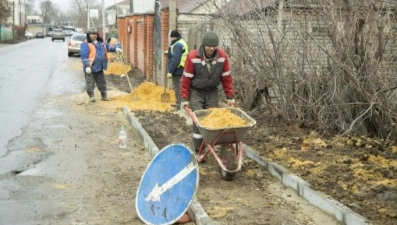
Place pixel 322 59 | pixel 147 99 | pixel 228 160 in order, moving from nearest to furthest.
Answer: pixel 228 160 → pixel 322 59 → pixel 147 99

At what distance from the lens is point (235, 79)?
435 inches

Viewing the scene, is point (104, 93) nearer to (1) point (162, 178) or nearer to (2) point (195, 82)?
(2) point (195, 82)

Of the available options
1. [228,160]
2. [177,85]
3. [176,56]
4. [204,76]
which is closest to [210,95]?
[204,76]

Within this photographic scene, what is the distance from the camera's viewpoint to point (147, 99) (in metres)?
14.3

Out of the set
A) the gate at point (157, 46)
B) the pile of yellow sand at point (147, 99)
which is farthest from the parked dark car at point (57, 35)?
the pile of yellow sand at point (147, 99)

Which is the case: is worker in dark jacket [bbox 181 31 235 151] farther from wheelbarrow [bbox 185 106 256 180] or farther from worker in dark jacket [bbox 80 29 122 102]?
worker in dark jacket [bbox 80 29 122 102]

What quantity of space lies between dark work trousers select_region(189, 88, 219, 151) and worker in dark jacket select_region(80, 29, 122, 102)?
6.50m

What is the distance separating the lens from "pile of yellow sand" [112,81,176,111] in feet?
42.0

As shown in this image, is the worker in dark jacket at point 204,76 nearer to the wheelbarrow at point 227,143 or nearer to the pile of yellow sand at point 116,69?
the wheelbarrow at point 227,143

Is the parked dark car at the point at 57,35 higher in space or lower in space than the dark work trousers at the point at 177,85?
higher

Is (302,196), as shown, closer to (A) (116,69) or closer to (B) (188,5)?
(B) (188,5)

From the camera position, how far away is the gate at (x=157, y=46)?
54.2ft

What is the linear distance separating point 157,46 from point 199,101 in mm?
9507

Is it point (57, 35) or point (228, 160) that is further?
point (57, 35)
